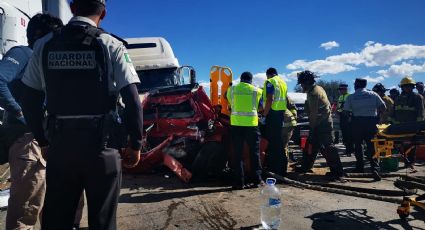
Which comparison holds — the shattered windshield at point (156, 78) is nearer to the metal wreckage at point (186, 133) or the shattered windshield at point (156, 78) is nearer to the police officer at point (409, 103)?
the metal wreckage at point (186, 133)

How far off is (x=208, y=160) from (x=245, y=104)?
1199 millimetres

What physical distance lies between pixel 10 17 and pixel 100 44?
5330mm

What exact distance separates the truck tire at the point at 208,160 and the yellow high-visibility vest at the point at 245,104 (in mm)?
578

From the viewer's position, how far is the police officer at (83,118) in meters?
2.19

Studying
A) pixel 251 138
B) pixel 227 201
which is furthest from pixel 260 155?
pixel 227 201

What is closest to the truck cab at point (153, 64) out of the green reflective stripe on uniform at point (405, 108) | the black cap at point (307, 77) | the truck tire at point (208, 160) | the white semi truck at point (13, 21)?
the white semi truck at point (13, 21)

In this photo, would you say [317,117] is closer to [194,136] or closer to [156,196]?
[194,136]

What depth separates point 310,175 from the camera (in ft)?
22.5

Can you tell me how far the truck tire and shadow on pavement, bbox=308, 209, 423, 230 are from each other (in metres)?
2.39

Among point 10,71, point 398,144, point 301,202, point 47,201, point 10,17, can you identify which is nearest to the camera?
point 47,201

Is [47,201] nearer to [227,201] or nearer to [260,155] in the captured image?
[227,201]

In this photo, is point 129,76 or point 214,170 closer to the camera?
point 129,76

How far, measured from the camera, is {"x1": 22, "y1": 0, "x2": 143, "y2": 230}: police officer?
2.19m

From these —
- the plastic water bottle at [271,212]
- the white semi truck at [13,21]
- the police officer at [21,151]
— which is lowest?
the plastic water bottle at [271,212]
